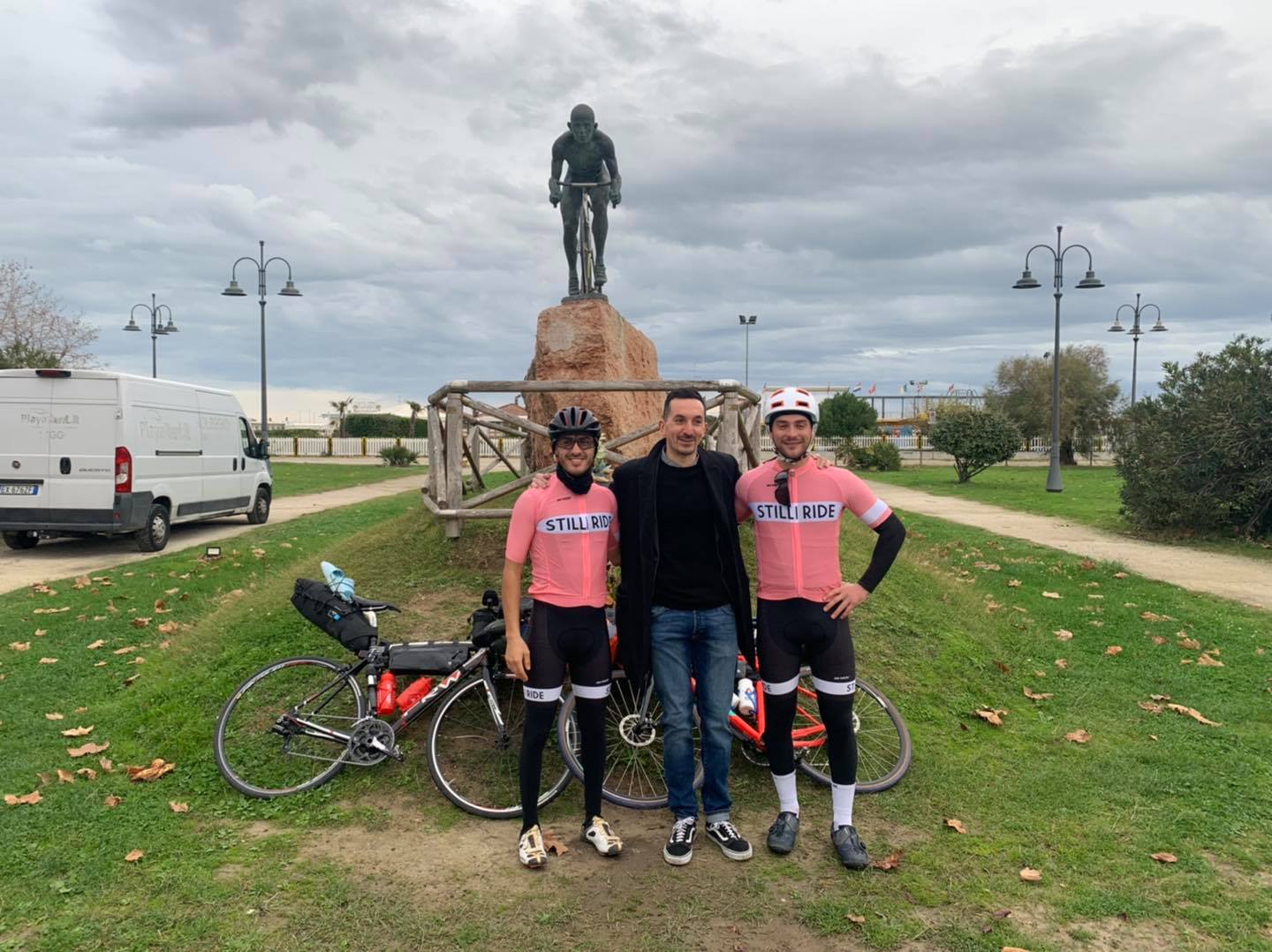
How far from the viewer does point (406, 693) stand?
4.27 m

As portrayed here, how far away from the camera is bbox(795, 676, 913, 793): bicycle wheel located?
423 centimetres

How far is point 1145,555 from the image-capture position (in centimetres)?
1206

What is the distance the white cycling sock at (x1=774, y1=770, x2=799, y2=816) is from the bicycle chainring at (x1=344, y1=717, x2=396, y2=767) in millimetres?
1851

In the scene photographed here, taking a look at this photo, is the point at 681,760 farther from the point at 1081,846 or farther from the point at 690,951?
the point at 1081,846

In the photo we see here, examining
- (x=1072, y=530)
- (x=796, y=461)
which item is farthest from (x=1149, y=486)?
(x=796, y=461)

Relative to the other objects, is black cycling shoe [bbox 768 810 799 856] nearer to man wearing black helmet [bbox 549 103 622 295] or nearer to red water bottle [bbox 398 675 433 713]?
red water bottle [bbox 398 675 433 713]

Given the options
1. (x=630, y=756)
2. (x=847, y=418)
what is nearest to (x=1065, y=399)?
(x=847, y=418)

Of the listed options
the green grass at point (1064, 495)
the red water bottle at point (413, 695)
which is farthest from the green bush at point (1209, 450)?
the red water bottle at point (413, 695)

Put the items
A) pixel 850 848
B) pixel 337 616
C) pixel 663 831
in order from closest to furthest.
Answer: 1. pixel 850 848
2. pixel 663 831
3. pixel 337 616

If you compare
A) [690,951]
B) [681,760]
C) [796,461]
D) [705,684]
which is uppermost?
[796,461]

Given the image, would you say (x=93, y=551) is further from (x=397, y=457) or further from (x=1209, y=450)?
(x=397, y=457)

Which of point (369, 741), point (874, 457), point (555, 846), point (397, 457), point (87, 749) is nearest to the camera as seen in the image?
point (555, 846)

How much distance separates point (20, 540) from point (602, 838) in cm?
1231

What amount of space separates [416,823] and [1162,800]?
11.5ft
